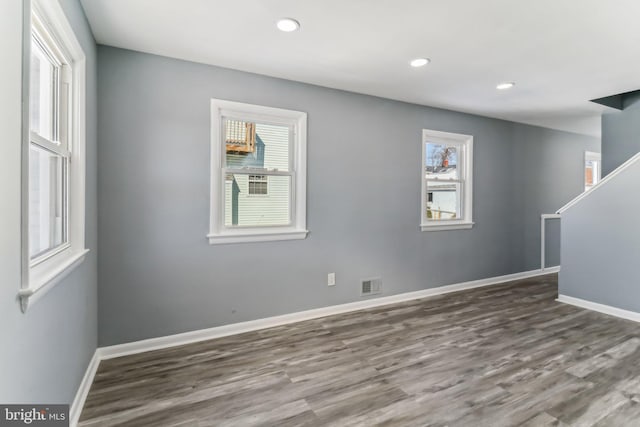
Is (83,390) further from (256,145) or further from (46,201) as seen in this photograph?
(256,145)

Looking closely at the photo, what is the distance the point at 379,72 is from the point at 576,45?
1518 mm

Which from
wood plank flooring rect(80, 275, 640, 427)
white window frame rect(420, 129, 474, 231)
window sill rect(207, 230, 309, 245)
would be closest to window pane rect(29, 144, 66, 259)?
wood plank flooring rect(80, 275, 640, 427)

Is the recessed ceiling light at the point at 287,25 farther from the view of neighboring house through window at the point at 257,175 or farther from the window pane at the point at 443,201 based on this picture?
the window pane at the point at 443,201

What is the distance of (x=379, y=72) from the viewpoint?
3.07 metres

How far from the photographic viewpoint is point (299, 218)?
3348mm

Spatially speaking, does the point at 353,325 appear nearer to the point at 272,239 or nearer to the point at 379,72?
the point at 272,239

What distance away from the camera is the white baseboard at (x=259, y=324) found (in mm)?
2631

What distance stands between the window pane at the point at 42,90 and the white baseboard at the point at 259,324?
1.72 meters

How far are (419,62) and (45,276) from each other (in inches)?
116

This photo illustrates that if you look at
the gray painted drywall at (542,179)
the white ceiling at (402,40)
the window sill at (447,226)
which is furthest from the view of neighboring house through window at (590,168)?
the window sill at (447,226)

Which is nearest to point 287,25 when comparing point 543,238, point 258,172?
point 258,172

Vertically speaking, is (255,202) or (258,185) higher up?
(258,185)

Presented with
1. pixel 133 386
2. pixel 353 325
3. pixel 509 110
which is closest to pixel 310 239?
pixel 353 325

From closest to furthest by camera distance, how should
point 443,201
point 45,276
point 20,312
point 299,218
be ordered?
1. point 20,312
2. point 45,276
3. point 299,218
4. point 443,201
